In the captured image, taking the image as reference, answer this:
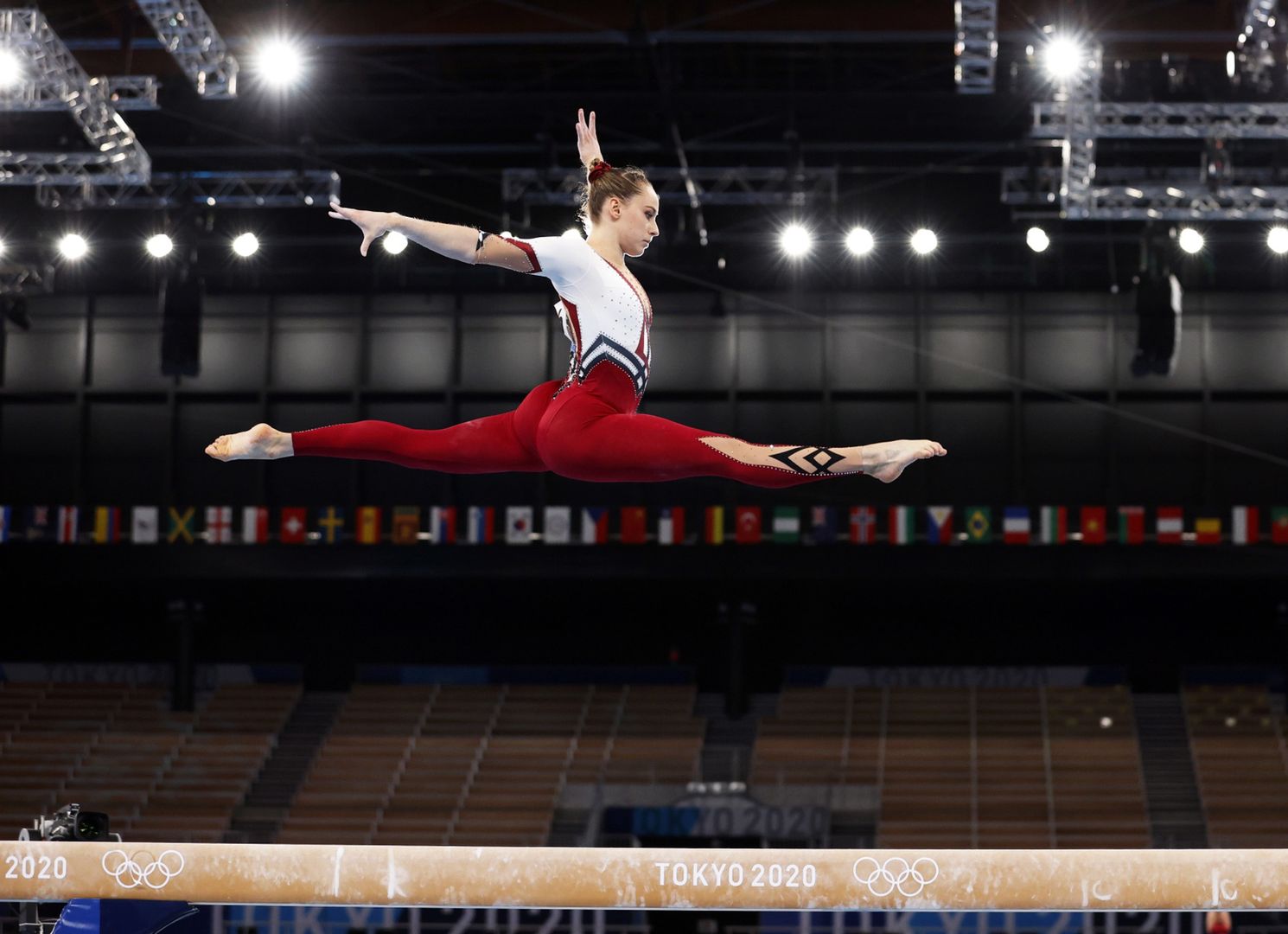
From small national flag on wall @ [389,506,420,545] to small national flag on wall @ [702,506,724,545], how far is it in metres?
4.16

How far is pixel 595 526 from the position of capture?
845 inches

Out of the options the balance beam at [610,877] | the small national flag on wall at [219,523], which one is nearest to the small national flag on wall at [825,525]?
the small national flag on wall at [219,523]

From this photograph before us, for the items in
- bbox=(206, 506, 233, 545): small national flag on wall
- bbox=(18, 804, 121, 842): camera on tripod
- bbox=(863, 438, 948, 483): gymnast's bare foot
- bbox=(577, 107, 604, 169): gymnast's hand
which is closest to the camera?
bbox=(863, 438, 948, 483): gymnast's bare foot

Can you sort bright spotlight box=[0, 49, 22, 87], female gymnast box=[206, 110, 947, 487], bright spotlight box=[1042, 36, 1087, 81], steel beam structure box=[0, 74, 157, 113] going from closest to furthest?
female gymnast box=[206, 110, 947, 487] → bright spotlight box=[1042, 36, 1087, 81] → bright spotlight box=[0, 49, 22, 87] → steel beam structure box=[0, 74, 157, 113]

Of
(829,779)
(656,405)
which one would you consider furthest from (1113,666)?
(656,405)

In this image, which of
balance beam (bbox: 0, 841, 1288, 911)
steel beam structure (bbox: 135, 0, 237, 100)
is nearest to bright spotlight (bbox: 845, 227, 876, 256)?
steel beam structure (bbox: 135, 0, 237, 100)

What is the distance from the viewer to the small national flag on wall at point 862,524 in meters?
21.1

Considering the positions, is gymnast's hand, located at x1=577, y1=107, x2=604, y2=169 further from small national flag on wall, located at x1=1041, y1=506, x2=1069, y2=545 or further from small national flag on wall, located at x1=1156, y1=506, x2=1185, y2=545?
small national flag on wall, located at x1=1156, y1=506, x2=1185, y2=545

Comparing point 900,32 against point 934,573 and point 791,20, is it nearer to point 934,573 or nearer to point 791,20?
point 791,20

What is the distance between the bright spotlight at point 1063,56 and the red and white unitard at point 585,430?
8673 millimetres

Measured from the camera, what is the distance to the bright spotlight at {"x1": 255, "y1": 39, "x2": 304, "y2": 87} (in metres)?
13.4

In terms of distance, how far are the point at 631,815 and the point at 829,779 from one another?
2.61 metres

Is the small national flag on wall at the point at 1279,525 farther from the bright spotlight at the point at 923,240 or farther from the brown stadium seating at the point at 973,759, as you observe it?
the bright spotlight at the point at 923,240

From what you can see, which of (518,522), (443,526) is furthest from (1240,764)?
(443,526)
